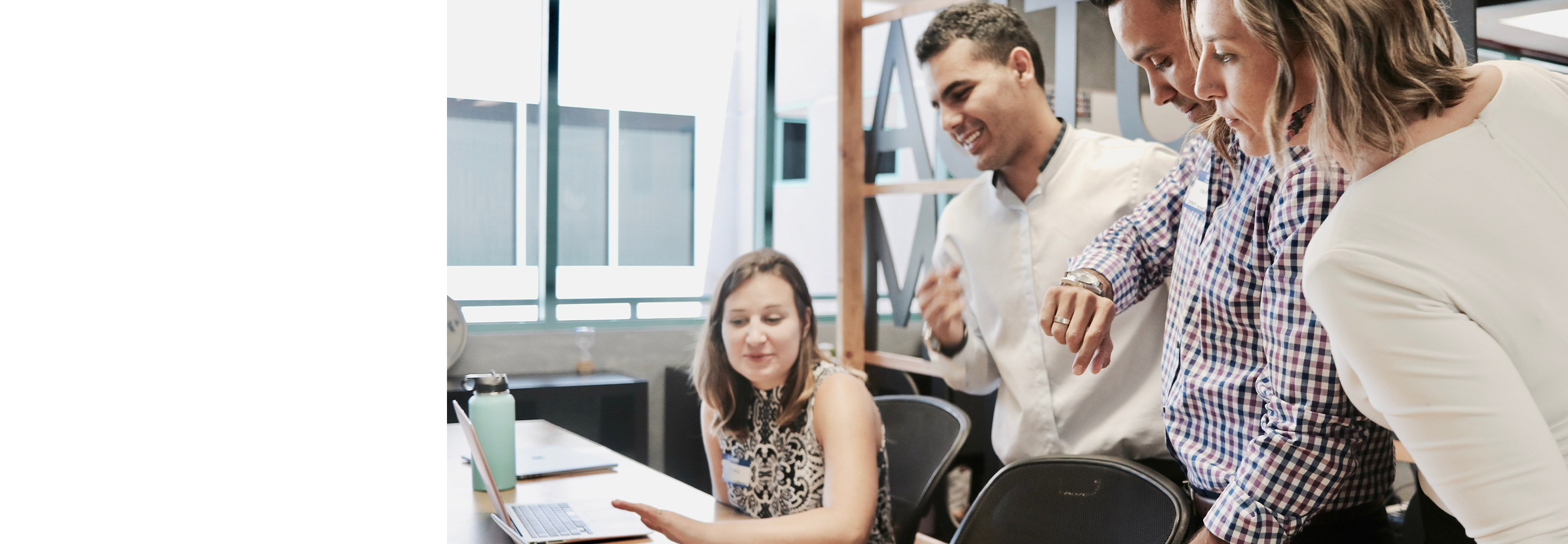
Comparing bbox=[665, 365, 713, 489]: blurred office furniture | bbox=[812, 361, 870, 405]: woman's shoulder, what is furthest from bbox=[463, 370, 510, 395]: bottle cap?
bbox=[665, 365, 713, 489]: blurred office furniture

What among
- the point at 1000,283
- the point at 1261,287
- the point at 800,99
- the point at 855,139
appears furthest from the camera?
the point at 800,99

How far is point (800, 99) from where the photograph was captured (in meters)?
4.74

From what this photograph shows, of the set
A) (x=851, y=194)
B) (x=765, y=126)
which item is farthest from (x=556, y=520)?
(x=765, y=126)

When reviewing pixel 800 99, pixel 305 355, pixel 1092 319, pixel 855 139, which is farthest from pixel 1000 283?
pixel 800 99

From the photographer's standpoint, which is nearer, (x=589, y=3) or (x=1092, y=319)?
(x=1092, y=319)

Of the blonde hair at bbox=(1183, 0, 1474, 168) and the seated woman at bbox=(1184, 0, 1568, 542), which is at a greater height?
the blonde hair at bbox=(1183, 0, 1474, 168)

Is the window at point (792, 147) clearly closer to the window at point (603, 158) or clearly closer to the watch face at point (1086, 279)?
the window at point (603, 158)

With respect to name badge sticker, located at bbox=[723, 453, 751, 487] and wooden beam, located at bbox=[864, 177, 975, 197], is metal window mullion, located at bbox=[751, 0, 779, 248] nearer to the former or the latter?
wooden beam, located at bbox=[864, 177, 975, 197]

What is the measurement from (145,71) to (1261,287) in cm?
107

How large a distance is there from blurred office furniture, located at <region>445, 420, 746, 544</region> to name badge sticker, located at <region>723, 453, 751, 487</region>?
73 mm

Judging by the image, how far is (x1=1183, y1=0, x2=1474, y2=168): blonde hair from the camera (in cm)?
68

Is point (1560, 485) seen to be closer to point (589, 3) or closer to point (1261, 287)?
point (1261, 287)

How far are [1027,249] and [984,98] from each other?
13.0 inches

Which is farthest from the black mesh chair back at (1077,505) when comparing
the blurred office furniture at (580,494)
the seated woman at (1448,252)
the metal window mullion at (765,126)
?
the metal window mullion at (765,126)
